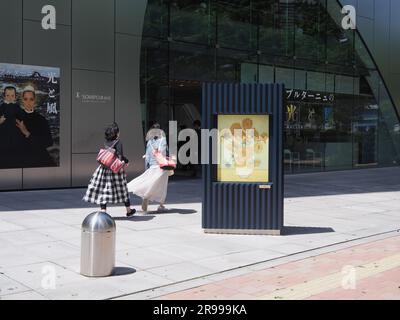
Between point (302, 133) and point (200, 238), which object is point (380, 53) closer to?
point (302, 133)

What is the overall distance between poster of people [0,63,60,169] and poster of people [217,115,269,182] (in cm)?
718

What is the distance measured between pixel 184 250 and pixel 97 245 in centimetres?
191

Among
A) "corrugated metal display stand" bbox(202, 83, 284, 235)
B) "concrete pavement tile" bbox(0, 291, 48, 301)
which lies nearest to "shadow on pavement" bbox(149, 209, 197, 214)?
"corrugated metal display stand" bbox(202, 83, 284, 235)

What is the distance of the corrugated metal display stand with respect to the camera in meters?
8.64

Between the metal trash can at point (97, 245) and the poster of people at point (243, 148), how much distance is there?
126 inches

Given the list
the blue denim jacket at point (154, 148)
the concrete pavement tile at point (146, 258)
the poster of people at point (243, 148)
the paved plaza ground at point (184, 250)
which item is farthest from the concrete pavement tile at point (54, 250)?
the blue denim jacket at point (154, 148)

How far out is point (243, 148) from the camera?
29.1 feet

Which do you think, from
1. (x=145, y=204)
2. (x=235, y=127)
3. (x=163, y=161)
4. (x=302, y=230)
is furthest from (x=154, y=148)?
(x=302, y=230)

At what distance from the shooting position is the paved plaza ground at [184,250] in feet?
18.9

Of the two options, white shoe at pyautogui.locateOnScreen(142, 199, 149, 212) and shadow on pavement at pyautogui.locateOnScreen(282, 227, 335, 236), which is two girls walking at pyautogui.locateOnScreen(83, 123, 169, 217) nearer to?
white shoe at pyautogui.locateOnScreen(142, 199, 149, 212)

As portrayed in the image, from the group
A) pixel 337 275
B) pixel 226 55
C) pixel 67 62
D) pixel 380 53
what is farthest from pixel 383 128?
pixel 337 275

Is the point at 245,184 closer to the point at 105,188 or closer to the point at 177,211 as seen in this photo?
the point at 105,188
